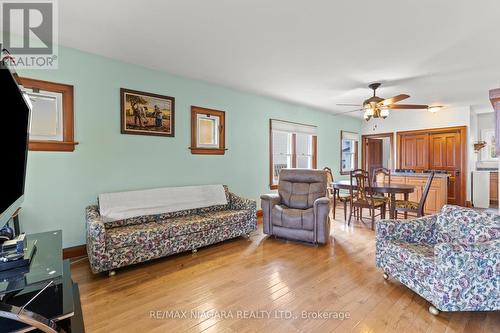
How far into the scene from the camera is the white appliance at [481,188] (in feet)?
18.9

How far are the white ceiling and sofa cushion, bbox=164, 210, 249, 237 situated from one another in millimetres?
2078

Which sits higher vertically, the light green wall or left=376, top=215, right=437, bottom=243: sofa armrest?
the light green wall

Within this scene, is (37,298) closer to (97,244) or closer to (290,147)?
(97,244)

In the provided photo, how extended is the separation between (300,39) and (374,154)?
20.4ft

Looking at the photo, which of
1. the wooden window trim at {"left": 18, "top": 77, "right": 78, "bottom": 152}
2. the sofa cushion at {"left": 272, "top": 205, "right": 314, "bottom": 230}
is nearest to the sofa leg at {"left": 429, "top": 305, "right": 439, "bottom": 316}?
the sofa cushion at {"left": 272, "top": 205, "right": 314, "bottom": 230}

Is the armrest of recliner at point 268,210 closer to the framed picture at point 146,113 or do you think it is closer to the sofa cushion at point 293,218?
the sofa cushion at point 293,218

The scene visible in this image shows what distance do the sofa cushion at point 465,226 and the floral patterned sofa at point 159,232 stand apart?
2.28 meters

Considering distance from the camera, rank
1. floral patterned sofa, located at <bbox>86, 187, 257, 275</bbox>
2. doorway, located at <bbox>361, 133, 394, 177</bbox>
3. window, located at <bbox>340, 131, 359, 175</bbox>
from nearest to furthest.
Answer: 1. floral patterned sofa, located at <bbox>86, 187, 257, 275</bbox>
2. window, located at <bbox>340, 131, 359, 175</bbox>
3. doorway, located at <bbox>361, 133, 394, 177</bbox>

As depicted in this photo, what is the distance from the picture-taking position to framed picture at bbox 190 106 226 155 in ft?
13.3

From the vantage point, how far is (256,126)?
4992mm

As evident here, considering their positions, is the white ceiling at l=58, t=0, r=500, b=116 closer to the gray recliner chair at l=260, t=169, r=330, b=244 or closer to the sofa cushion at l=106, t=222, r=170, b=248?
the gray recliner chair at l=260, t=169, r=330, b=244

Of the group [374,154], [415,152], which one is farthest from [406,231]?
[374,154]

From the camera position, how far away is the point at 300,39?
106 inches

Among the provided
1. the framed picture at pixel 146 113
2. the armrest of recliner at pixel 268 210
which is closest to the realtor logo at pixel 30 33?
the framed picture at pixel 146 113
